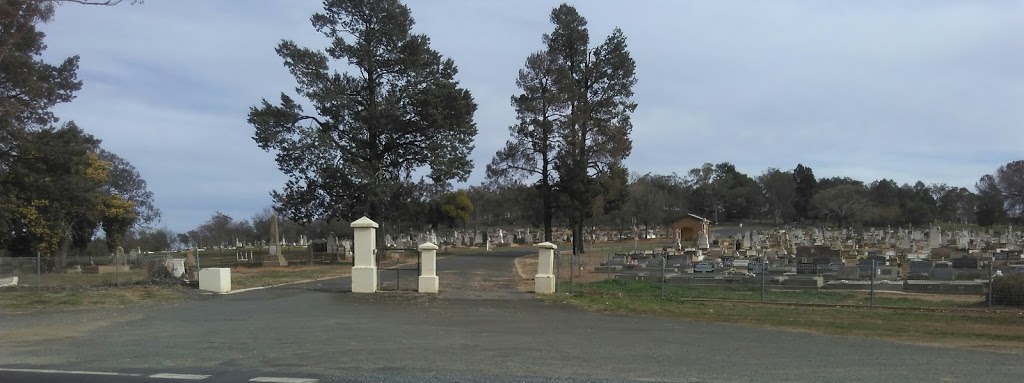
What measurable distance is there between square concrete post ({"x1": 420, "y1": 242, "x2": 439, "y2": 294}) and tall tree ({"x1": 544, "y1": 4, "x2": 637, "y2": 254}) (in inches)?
1141

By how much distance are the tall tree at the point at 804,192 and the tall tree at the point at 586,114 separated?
8085 centimetres

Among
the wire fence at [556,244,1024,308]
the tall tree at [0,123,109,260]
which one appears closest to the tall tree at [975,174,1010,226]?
the wire fence at [556,244,1024,308]

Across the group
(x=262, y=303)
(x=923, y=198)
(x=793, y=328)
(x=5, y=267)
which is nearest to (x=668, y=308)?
(x=793, y=328)

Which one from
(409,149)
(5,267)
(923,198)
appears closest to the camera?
(5,267)

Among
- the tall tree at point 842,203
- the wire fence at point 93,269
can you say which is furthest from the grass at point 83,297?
the tall tree at point 842,203

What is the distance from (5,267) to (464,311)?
19668 mm

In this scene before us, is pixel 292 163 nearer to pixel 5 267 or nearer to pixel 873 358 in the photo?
pixel 5 267

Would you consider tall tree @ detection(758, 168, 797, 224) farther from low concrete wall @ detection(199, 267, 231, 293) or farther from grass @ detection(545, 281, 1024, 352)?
low concrete wall @ detection(199, 267, 231, 293)

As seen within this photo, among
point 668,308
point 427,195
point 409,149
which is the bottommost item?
point 668,308

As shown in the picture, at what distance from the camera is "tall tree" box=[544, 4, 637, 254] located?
48438 mm

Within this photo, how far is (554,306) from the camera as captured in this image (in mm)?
17156

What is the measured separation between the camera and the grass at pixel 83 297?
693 inches

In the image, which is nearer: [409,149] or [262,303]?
[262,303]

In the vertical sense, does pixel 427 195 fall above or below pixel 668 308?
above
